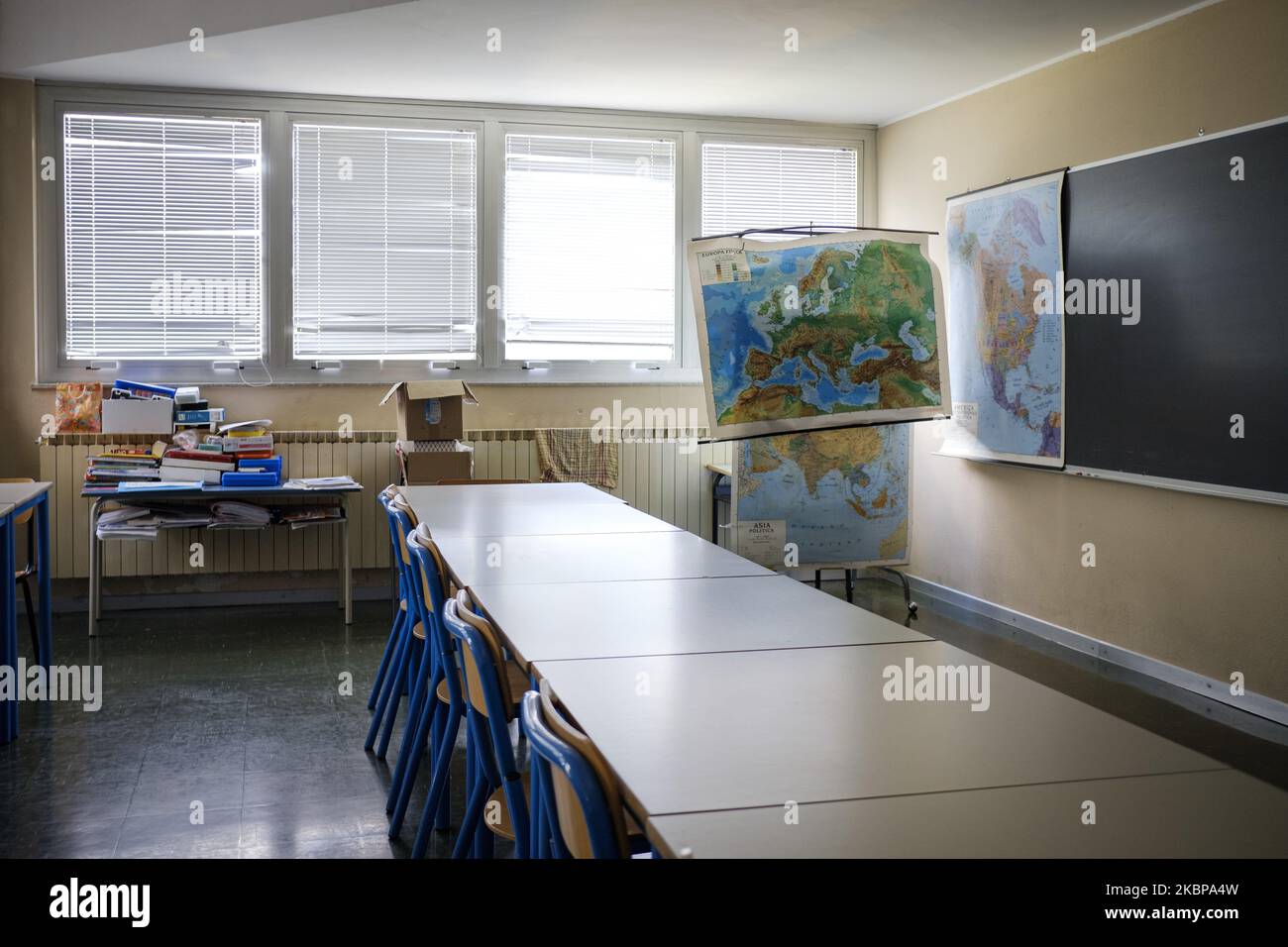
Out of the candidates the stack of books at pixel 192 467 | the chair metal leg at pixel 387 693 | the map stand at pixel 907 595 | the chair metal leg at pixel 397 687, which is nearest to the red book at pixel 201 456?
the stack of books at pixel 192 467

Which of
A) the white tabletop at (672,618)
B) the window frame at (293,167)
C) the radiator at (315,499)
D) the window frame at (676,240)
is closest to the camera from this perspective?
the white tabletop at (672,618)

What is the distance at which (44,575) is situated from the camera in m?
4.87

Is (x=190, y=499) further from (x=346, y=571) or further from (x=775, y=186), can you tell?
(x=775, y=186)

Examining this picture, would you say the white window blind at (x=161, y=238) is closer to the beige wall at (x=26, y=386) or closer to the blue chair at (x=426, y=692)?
the beige wall at (x=26, y=386)

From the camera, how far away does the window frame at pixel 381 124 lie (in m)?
6.62

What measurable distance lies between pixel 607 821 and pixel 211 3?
5253 mm

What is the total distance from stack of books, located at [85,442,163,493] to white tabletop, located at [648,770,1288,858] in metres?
5.44

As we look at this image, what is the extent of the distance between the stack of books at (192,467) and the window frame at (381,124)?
71 centimetres

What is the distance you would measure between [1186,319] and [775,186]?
3365 millimetres

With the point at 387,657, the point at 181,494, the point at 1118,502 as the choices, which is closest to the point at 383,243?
the point at 181,494

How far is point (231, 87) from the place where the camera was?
264 inches

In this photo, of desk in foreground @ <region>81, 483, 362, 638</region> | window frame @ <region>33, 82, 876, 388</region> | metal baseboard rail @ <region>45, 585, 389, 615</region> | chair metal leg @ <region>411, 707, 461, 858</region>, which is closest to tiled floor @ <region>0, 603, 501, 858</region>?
chair metal leg @ <region>411, 707, 461, 858</region>

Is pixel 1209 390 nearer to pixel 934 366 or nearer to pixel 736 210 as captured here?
pixel 934 366
